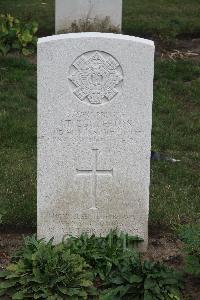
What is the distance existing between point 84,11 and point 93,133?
6.14 m

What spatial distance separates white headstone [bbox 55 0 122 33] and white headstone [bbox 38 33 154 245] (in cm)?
597

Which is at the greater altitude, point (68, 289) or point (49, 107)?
point (49, 107)

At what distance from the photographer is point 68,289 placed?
15.6 feet

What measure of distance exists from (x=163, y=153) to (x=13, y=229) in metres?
2.34

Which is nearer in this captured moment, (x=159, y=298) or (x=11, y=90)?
(x=159, y=298)

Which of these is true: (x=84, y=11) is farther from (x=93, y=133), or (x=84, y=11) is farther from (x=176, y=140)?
(x=93, y=133)

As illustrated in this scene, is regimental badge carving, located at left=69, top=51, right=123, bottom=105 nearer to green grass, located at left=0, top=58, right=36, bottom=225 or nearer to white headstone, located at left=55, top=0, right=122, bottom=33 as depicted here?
green grass, located at left=0, top=58, right=36, bottom=225

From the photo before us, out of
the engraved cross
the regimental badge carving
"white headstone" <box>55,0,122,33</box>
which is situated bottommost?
the engraved cross

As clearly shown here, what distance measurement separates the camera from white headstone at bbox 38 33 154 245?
4.96 metres

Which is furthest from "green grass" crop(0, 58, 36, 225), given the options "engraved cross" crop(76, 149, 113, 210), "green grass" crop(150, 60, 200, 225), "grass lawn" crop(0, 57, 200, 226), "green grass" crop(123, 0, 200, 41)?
"green grass" crop(123, 0, 200, 41)

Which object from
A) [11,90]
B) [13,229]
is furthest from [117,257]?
[11,90]

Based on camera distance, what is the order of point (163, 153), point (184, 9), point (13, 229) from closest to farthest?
1. point (13, 229)
2. point (163, 153)
3. point (184, 9)

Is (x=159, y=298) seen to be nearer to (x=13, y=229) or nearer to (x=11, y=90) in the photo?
(x=13, y=229)

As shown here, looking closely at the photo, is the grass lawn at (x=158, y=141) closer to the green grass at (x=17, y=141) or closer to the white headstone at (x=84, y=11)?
the green grass at (x=17, y=141)
